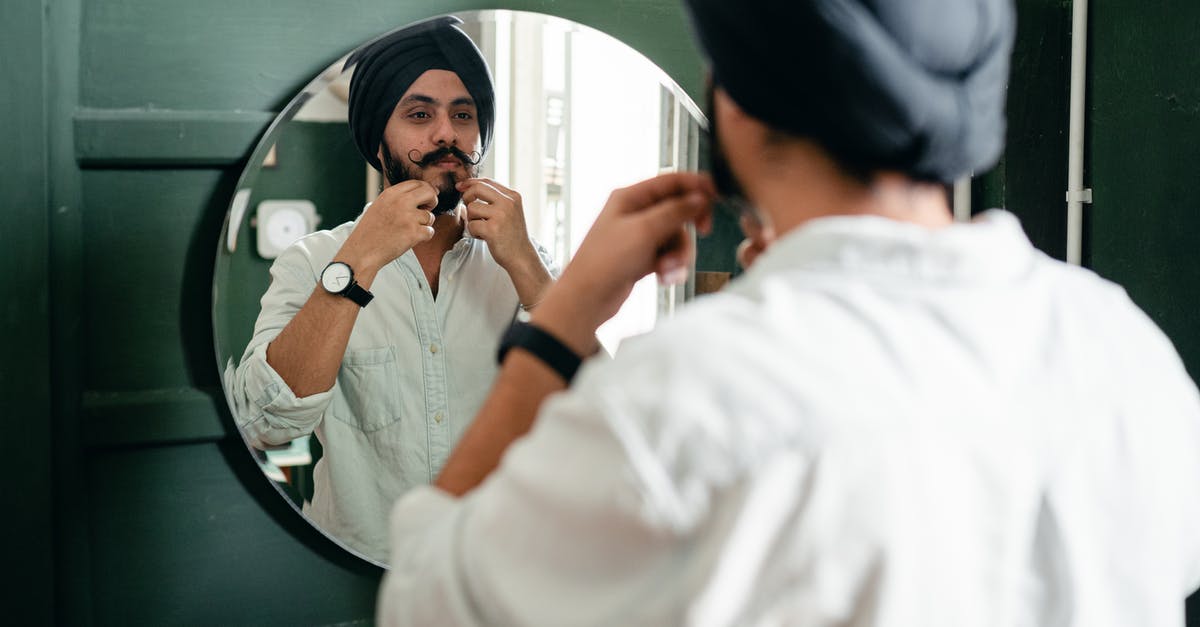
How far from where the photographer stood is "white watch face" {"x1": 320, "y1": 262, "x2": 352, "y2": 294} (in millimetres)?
1038

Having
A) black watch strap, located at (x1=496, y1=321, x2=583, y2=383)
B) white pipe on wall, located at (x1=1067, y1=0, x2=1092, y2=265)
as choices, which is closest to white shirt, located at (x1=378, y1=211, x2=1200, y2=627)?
black watch strap, located at (x1=496, y1=321, x2=583, y2=383)

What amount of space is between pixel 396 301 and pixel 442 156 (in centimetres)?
16

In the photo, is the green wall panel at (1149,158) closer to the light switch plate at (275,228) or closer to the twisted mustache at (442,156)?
the twisted mustache at (442,156)

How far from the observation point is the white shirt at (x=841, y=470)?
0.46m

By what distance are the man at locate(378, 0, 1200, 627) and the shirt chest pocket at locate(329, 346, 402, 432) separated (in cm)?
45

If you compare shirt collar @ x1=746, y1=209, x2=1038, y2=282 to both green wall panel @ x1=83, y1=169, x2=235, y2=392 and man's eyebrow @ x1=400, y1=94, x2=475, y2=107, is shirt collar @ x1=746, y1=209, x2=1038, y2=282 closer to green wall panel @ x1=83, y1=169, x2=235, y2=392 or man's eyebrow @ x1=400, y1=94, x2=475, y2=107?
man's eyebrow @ x1=400, y1=94, x2=475, y2=107

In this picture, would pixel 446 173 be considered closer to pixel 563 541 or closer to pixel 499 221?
pixel 499 221

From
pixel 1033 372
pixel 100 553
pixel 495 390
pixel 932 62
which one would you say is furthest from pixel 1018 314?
pixel 100 553

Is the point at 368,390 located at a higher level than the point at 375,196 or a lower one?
lower

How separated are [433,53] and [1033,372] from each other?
0.73m

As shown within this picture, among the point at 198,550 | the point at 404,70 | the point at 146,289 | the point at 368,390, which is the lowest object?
the point at 198,550

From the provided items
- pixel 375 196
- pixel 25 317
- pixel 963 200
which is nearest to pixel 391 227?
pixel 375 196

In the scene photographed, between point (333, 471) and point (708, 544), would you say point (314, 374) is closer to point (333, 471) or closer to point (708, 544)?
point (333, 471)

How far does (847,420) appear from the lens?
0.46 metres
